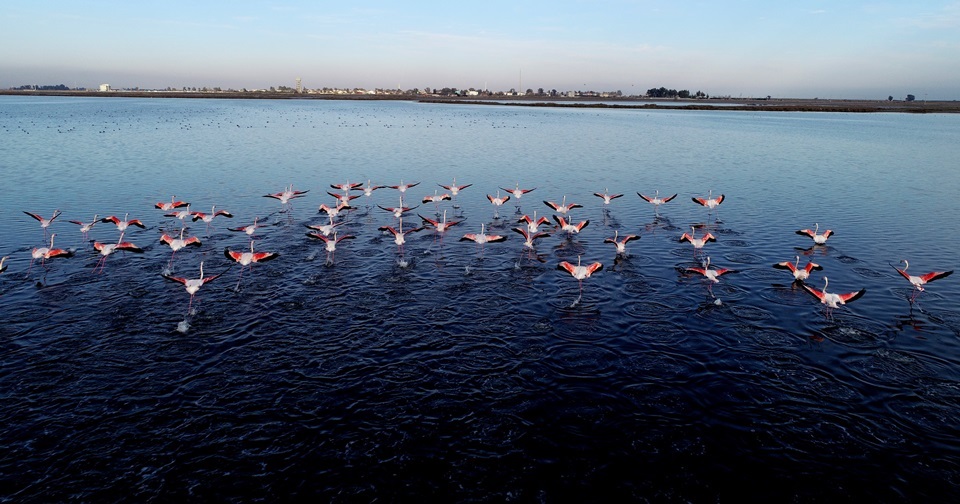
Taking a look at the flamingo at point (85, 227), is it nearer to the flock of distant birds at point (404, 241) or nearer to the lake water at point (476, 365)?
the flock of distant birds at point (404, 241)

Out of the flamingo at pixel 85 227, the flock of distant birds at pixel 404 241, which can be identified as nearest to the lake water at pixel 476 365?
the flock of distant birds at pixel 404 241

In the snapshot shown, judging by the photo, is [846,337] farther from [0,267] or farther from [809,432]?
[0,267]

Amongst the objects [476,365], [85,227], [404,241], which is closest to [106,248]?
[85,227]

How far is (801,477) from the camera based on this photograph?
31.7 ft

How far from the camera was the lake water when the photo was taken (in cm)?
967

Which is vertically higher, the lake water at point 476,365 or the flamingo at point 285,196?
the flamingo at point 285,196

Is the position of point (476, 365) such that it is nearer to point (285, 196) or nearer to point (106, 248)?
point (106, 248)

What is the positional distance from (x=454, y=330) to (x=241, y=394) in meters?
5.87

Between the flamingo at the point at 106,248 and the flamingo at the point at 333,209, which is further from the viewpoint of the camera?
the flamingo at the point at 333,209

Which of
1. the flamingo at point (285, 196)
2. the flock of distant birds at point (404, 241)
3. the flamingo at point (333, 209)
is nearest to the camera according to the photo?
the flock of distant birds at point (404, 241)

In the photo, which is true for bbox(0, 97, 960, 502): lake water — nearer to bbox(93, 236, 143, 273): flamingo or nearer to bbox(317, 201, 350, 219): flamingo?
bbox(93, 236, 143, 273): flamingo

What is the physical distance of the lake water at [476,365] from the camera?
9672 mm

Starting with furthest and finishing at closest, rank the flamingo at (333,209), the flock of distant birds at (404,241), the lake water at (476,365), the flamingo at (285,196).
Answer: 1. the flamingo at (285,196)
2. the flamingo at (333,209)
3. the flock of distant birds at (404,241)
4. the lake water at (476,365)

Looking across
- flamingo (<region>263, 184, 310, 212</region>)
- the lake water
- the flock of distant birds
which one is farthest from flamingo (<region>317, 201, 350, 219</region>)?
flamingo (<region>263, 184, 310, 212</region>)
